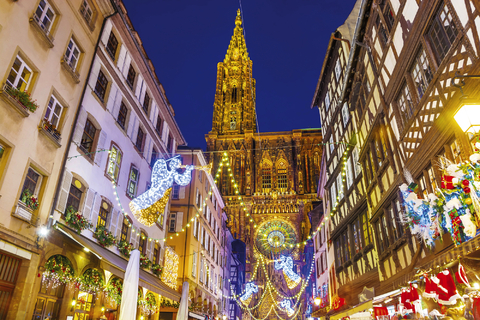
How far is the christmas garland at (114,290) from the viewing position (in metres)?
11.3

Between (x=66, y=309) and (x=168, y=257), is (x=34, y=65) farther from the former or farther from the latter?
(x=168, y=257)

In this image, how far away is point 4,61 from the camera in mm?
7535

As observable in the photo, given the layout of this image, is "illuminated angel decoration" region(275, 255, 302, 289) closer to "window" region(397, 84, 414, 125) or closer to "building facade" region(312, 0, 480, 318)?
"building facade" region(312, 0, 480, 318)

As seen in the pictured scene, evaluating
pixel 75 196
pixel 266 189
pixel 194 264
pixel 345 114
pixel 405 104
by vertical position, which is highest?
pixel 266 189

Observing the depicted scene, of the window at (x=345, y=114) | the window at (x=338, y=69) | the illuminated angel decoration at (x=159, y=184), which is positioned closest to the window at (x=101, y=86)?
the illuminated angel decoration at (x=159, y=184)

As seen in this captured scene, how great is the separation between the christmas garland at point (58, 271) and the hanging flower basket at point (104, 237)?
1.47m

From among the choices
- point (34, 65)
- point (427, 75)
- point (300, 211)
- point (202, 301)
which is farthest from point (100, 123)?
point (300, 211)

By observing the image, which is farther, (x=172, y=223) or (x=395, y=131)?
(x=172, y=223)

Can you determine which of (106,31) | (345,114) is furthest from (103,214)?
(345,114)

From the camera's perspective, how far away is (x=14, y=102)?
7.68 m

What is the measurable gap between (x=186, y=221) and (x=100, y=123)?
1023 cm

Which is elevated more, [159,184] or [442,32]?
[442,32]

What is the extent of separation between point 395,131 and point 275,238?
3433cm

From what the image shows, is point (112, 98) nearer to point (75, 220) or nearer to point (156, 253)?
point (75, 220)
